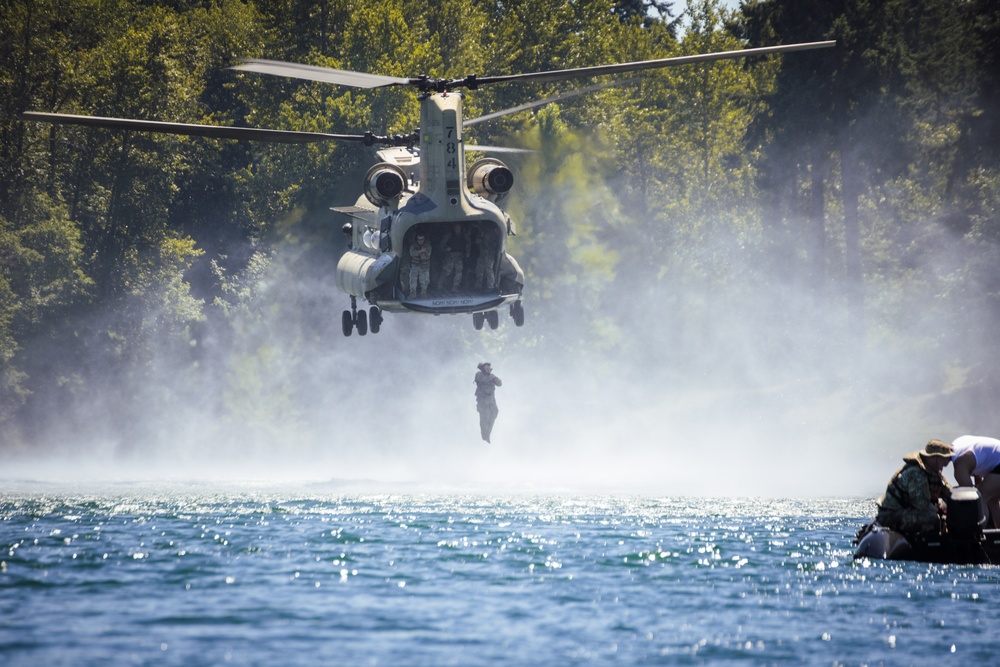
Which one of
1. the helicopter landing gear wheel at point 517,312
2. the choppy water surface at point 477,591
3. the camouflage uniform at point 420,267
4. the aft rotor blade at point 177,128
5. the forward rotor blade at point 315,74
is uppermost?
the forward rotor blade at point 315,74

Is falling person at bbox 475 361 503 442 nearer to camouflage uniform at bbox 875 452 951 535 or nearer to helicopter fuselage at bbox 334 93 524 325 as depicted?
helicopter fuselage at bbox 334 93 524 325

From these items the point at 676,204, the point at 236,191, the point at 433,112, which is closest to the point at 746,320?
the point at 676,204

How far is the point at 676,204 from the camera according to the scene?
69.8 m

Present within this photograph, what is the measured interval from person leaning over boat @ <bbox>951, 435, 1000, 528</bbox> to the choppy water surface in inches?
56.0

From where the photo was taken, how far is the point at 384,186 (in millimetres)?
29000

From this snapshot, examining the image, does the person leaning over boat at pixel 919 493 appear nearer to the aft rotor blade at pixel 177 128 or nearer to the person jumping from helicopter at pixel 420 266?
the person jumping from helicopter at pixel 420 266

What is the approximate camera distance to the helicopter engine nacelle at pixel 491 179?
96.4 feet

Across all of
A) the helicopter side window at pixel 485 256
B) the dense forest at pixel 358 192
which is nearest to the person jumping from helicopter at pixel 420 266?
the helicopter side window at pixel 485 256

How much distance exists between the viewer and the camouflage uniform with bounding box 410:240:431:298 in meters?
28.5

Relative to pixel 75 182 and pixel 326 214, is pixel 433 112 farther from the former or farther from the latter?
pixel 75 182

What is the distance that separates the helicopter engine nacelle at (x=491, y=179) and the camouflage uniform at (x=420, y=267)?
6.11 ft

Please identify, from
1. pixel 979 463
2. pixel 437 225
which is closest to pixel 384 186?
pixel 437 225

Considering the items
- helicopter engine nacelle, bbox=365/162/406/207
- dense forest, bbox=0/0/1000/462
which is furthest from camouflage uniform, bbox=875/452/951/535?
dense forest, bbox=0/0/1000/462

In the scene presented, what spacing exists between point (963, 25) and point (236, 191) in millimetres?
30225
